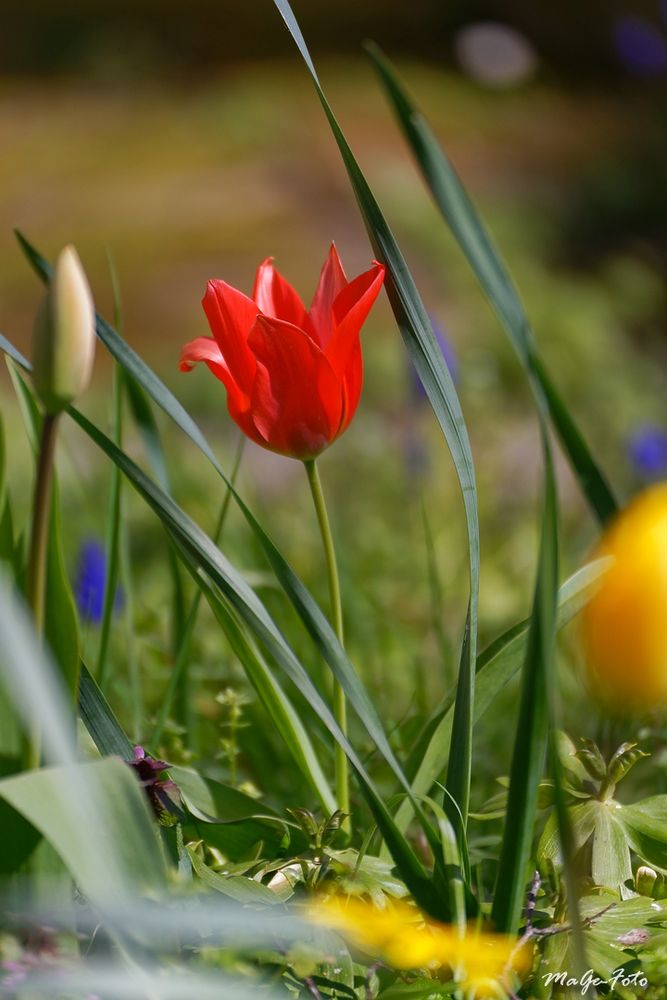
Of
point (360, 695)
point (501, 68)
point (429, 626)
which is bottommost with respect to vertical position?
point (429, 626)

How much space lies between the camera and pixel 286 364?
679 millimetres

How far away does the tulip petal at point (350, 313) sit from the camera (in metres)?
0.67

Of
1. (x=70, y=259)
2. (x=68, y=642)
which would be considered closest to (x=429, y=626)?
(x=68, y=642)

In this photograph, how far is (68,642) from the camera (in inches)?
22.9

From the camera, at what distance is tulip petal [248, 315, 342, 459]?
0.67m

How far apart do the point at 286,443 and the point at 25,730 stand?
9.3 inches

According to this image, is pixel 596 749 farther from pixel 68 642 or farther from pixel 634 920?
pixel 68 642

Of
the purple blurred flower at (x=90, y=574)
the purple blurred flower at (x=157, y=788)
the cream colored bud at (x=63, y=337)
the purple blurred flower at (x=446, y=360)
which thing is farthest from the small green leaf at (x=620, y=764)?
the purple blurred flower at (x=446, y=360)

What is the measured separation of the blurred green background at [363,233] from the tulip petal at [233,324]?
1.10 ft

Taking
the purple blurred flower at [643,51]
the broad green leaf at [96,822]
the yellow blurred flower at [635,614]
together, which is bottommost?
the broad green leaf at [96,822]

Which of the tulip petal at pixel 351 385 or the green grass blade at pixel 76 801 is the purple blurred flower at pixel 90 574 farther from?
the green grass blade at pixel 76 801

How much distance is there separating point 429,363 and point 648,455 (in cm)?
130

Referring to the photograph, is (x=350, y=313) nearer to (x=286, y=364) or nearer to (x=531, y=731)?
(x=286, y=364)

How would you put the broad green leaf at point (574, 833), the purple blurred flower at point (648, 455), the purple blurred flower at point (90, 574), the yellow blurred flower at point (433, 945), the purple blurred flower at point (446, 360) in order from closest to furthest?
the yellow blurred flower at point (433, 945) → the broad green leaf at point (574, 833) → the purple blurred flower at point (90, 574) → the purple blurred flower at point (446, 360) → the purple blurred flower at point (648, 455)
